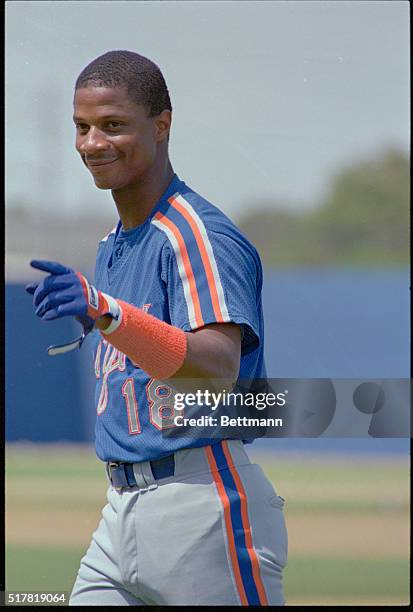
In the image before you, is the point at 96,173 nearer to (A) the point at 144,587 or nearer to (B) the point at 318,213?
(A) the point at 144,587

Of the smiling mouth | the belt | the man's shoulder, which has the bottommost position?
the belt

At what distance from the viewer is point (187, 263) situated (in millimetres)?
2088

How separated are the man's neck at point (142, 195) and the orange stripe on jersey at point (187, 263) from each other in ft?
0.23

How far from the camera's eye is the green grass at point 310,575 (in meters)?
2.75

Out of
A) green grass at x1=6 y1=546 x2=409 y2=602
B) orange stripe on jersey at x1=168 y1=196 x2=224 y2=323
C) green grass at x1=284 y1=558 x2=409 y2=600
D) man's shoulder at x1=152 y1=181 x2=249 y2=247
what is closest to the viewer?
orange stripe on jersey at x1=168 y1=196 x2=224 y2=323

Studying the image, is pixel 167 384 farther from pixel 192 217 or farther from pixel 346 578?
pixel 346 578

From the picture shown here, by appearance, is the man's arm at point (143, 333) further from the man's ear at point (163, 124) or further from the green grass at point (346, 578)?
the green grass at point (346, 578)

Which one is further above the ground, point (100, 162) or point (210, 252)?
point (100, 162)

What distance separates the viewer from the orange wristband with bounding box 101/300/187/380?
191 cm

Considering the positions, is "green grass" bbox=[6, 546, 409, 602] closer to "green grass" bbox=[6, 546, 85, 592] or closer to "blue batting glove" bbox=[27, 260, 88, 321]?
"green grass" bbox=[6, 546, 85, 592]

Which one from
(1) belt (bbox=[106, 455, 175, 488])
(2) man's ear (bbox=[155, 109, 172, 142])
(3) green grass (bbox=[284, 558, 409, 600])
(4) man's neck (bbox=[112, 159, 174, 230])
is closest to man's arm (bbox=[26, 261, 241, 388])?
(1) belt (bbox=[106, 455, 175, 488])

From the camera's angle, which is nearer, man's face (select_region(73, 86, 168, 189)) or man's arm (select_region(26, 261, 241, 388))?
man's arm (select_region(26, 261, 241, 388))

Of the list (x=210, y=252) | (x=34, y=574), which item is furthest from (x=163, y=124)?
(x=34, y=574)

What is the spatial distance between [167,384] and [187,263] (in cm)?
26
